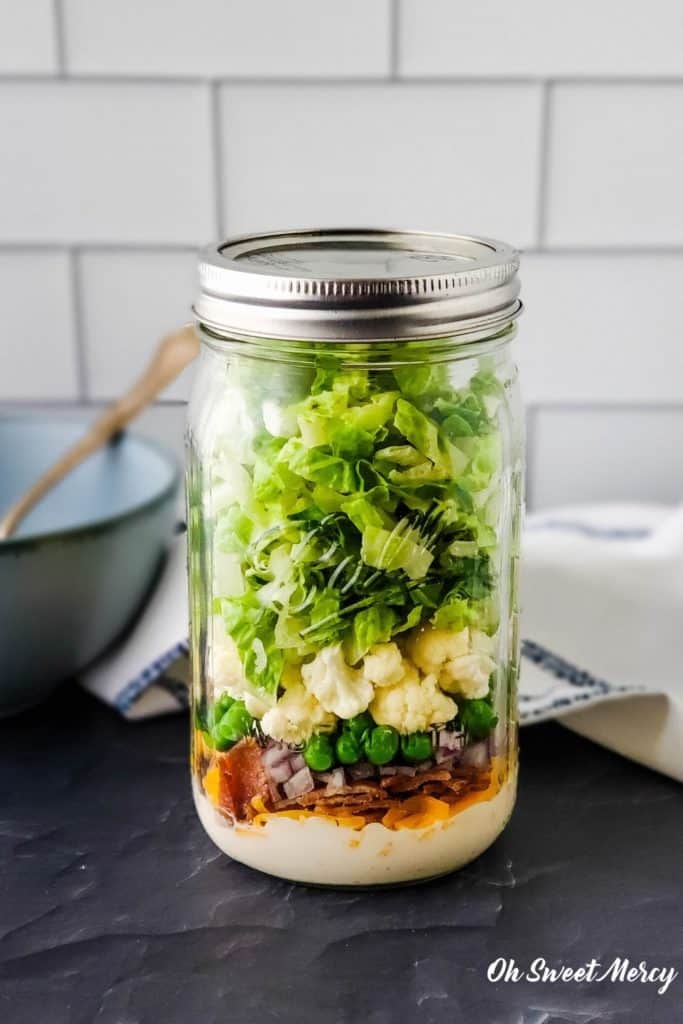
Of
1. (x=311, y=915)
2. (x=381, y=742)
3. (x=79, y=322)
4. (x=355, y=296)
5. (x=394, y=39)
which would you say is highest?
(x=394, y=39)

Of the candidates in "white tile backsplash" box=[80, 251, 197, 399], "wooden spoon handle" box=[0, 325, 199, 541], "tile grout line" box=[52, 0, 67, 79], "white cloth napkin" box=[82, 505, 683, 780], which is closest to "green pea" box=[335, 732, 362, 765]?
"white cloth napkin" box=[82, 505, 683, 780]

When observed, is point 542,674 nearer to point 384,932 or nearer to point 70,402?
point 384,932

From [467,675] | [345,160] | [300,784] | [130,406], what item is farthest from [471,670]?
[345,160]

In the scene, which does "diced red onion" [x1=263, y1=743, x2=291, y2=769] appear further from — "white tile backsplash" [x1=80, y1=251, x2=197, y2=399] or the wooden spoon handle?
"white tile backsplash" [x1=80, y1=251, x2=197, y2=399]

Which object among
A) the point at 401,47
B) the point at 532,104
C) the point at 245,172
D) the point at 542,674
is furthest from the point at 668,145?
the point at 542,674

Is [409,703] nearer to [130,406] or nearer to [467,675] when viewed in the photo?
[467,675]
